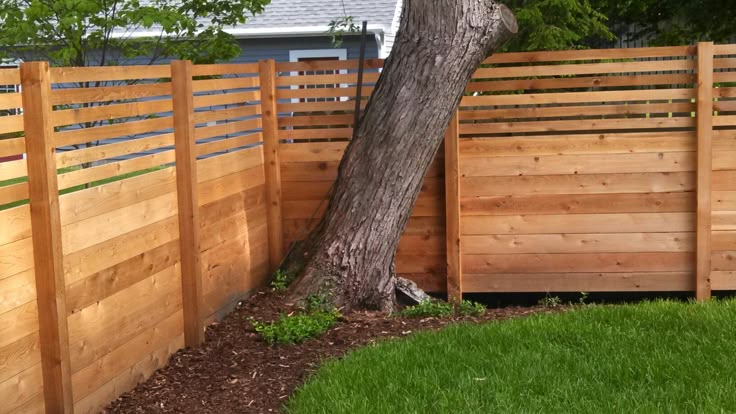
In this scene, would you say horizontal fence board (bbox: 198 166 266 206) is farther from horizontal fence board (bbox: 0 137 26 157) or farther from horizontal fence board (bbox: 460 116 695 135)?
horizontal fence board (bbox: 0 137 26 157)

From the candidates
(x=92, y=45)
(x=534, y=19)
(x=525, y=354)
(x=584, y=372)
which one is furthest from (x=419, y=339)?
(x=534, y=19)

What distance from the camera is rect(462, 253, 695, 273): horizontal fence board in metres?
7.28

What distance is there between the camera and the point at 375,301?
22.3 ft

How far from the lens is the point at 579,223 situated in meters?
7.29

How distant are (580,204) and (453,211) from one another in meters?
0.96

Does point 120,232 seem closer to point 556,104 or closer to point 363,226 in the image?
point 363,226

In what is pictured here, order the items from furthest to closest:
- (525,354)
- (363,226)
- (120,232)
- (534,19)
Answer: (534,19)
(363,226)
(525,354)
(120,232)

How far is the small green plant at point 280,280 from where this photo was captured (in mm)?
6898

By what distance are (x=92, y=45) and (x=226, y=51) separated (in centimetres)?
128

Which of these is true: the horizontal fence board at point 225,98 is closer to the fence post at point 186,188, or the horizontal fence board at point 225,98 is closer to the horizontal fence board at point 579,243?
the fence post at point 186,188

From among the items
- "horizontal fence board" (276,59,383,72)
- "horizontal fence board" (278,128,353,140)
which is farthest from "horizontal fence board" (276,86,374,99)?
"horizontal fence board" (278,128,353,140)

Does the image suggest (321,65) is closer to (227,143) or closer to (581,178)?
(227,143)

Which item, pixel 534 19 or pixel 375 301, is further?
pixel 534 19

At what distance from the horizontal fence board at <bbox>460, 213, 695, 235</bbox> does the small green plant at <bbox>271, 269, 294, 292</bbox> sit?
4.62ft
